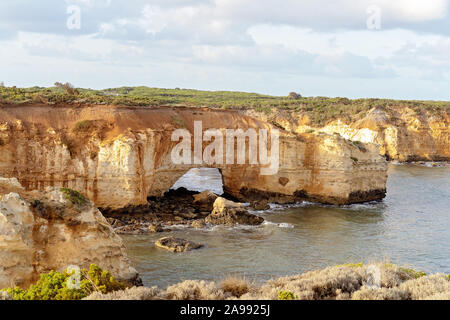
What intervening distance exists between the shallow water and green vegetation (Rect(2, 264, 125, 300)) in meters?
6.05

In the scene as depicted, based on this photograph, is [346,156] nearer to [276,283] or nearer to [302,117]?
[276,283]

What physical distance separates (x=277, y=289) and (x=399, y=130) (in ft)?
219

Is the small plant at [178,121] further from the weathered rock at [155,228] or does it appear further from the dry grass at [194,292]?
the dry grass at [194,292]

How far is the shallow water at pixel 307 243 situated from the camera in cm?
1978

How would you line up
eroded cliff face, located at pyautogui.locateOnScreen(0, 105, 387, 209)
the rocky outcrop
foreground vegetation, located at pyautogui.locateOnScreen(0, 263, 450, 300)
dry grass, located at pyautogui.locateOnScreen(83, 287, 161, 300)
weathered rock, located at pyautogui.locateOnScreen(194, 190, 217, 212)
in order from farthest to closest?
weathered rock, located at pyautogui.locateOnScreen(194, 190, 217, 212) < eroded cliff face, located at pyautogui.locateOnScreen(0, 105, 387, 209) < the rocky outcrop < foreground vegetation, located at pyautogui.locateOnScreen(0, 263, 450, 300) < dry grass, located at pyautogui.locateOnScreen(83, 287, 161, 300)

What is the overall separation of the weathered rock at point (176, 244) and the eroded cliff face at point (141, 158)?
18.0 ft

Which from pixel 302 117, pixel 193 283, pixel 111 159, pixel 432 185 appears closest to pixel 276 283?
pixel 193 283

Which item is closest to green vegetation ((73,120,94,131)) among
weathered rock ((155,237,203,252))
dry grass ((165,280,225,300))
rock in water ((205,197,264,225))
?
rock in water ((205,197,264,225))

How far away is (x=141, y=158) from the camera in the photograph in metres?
27.8

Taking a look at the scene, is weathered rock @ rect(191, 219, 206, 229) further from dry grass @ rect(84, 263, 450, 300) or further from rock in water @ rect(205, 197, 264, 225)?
dry grass @ rect(84, 263, 450, 300)

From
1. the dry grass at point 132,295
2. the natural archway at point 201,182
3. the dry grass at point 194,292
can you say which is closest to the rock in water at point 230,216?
the natural archway at point 201,182

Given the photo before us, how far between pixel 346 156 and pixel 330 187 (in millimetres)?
2426

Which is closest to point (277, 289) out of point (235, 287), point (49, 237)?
point (235, 287)

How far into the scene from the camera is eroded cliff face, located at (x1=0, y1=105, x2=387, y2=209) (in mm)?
26375
